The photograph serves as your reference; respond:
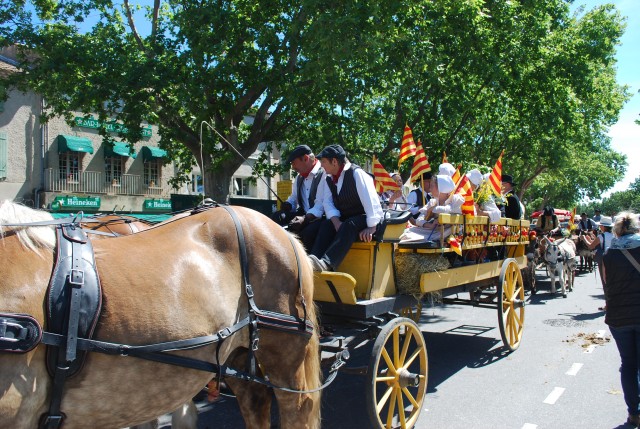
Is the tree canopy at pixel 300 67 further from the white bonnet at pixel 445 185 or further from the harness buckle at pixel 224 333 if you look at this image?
the harness buckle at pixel 224 333

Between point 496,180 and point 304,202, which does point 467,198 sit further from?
point 304,202

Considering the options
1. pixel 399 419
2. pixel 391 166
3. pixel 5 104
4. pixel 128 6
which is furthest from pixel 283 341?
pixel 5 104

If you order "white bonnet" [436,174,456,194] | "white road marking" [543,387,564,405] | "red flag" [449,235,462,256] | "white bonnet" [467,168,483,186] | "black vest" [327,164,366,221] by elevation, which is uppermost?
"white bonnet" [467,168,483,186]

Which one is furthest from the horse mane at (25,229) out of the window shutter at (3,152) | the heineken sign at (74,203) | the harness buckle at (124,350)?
the heineken sign at (74,203)

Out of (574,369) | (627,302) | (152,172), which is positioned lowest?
(574,369)

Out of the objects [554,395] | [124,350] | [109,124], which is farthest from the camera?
[109,124]

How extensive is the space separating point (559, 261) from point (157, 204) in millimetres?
19263

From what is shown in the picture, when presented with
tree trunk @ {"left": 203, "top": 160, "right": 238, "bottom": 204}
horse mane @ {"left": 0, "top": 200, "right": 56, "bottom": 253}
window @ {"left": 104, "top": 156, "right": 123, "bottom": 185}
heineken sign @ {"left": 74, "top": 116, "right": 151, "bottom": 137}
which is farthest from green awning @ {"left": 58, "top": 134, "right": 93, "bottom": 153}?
horse mane @ {"left": 0, "top": 200, "right": 56, "bottom": 253}

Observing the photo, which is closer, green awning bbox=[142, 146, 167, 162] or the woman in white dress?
the woman in white dress

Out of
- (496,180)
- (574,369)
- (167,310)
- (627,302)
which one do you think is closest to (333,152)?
(167,310)

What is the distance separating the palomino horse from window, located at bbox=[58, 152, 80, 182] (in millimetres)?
21659

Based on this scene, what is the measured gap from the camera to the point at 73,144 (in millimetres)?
22188

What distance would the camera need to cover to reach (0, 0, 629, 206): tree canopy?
11.6 m

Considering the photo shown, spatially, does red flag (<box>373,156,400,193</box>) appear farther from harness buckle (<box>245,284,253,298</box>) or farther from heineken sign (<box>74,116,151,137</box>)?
heineken sign (<box>74,116,151,137</box>)
